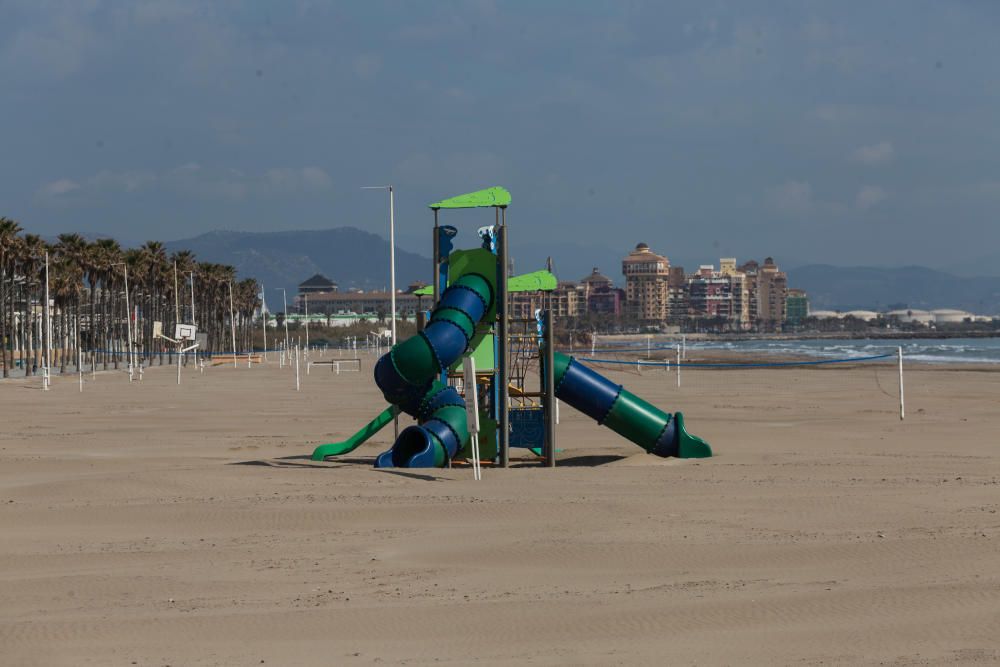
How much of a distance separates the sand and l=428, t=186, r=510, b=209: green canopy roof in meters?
3.97

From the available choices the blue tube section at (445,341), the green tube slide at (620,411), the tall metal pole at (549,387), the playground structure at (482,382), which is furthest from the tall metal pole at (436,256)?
the green tube slide at (620,411)

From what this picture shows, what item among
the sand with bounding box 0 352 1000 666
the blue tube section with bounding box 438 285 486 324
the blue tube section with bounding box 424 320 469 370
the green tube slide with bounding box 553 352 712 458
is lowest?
the sand with bounding box 0 352 1000 666

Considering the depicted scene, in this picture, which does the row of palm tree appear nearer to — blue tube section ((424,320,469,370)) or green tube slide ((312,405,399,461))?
green tube slide ((312,405,399,461))

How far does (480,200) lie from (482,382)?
2729 mm

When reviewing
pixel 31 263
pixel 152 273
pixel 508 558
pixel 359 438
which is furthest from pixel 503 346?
pixel 152 273

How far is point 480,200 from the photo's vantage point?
19.3 m

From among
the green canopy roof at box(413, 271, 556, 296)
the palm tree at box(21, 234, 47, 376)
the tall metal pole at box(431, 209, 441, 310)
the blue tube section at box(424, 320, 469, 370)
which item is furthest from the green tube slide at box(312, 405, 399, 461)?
the palm tree at box(21, 234, 47, 376)

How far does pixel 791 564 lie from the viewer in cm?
1059

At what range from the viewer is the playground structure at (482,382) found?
18.5m

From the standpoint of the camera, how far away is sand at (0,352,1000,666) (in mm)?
8125

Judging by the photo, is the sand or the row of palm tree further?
the row of palm tree

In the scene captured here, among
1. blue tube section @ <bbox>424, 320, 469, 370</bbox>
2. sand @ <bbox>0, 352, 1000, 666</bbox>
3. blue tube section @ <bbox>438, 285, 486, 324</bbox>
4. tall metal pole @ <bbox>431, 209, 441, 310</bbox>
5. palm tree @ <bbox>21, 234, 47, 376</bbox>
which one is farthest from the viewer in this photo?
palm tree @ <bbox>21, 234, 47, 376</bbox>

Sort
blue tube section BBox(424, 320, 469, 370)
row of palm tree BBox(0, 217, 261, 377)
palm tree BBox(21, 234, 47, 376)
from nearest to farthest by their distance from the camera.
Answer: blue tube section BBox(424, 320, 469, 370) < palm tree BBox(21, 234, 47, 376) < row of palm tree BBox(0, 217, 261, 377)

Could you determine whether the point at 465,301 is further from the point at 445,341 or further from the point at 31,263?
the point at 31,263
